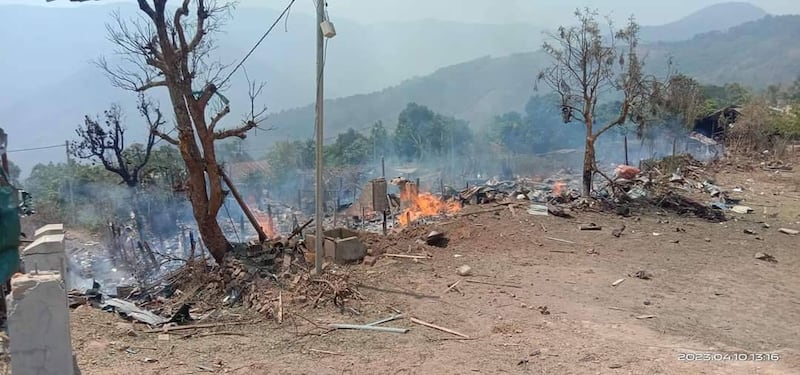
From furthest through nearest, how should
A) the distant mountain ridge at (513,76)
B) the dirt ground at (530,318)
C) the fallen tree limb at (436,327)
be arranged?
the distant mountain ridge at (513,76) → the fallen tree limb at (436,327) → the dirt ground at (530,318)

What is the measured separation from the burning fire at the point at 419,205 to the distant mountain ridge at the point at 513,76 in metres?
29.8

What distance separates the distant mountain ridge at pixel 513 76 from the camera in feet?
182

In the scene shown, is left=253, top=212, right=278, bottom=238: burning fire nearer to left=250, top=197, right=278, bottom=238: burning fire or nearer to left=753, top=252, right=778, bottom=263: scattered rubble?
left=250, top=197, right=278, bottom=238: burning fire

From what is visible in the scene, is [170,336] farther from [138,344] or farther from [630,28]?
[630,28]

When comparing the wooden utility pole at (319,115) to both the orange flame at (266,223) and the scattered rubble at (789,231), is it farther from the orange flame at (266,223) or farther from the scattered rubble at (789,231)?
the scattered rubble at (789,231)

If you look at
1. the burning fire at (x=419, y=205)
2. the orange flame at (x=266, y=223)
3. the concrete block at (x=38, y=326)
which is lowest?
the orange flame at (x=266, y=223)

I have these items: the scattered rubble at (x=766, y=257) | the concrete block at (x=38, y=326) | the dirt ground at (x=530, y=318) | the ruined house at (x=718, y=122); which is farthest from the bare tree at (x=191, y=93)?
the ruined house at (x=718, y=122)

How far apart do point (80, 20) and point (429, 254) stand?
7189 cm

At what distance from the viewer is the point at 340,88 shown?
77125mm

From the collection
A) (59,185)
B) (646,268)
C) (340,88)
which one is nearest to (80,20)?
(340,88)

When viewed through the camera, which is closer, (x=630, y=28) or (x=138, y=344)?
(x=138, y=344)

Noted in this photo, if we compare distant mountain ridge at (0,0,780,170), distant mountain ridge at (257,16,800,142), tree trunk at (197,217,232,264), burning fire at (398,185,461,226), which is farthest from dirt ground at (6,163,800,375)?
distant mountain ridge at (257,16,800,142)

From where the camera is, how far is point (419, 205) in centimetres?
1338

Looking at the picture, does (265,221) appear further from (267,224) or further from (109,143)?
(109,143)
